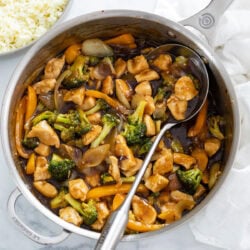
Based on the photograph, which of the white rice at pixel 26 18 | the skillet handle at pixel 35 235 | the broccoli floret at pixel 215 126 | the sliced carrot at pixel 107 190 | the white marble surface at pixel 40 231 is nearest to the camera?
the skillet handle at pixel 35 235

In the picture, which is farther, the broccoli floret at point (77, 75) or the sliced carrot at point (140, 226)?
the broccoli floret at point (77, 75)

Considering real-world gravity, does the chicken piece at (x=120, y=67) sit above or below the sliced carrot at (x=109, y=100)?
above

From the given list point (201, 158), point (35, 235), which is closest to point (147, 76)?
point (201, 158)

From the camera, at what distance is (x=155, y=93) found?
2359 mm

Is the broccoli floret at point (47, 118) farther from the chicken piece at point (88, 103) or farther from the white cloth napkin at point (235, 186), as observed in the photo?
Result: the white cloth napkin at point (235, 186)

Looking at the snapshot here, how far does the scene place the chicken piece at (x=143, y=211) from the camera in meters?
2.23

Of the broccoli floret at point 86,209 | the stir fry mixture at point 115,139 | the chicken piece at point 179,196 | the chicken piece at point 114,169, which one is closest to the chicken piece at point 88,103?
the stir fry mixture at point 115,139

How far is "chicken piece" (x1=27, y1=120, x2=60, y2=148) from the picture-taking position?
2260 mm

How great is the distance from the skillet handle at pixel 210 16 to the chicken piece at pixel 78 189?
2.36ft

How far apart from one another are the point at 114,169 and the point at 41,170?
28 centimetres

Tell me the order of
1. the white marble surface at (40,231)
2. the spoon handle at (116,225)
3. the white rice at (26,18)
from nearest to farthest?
the spoon handle at (116,225)
the white marble surface at (40,231)
the white rice at (26,18)

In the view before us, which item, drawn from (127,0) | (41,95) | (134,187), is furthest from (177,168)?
(127,0)

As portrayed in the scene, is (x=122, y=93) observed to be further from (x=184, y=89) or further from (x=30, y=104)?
(x=30, y=104)

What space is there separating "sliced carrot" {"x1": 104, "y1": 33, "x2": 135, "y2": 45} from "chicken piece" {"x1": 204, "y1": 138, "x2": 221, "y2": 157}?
51 cm
